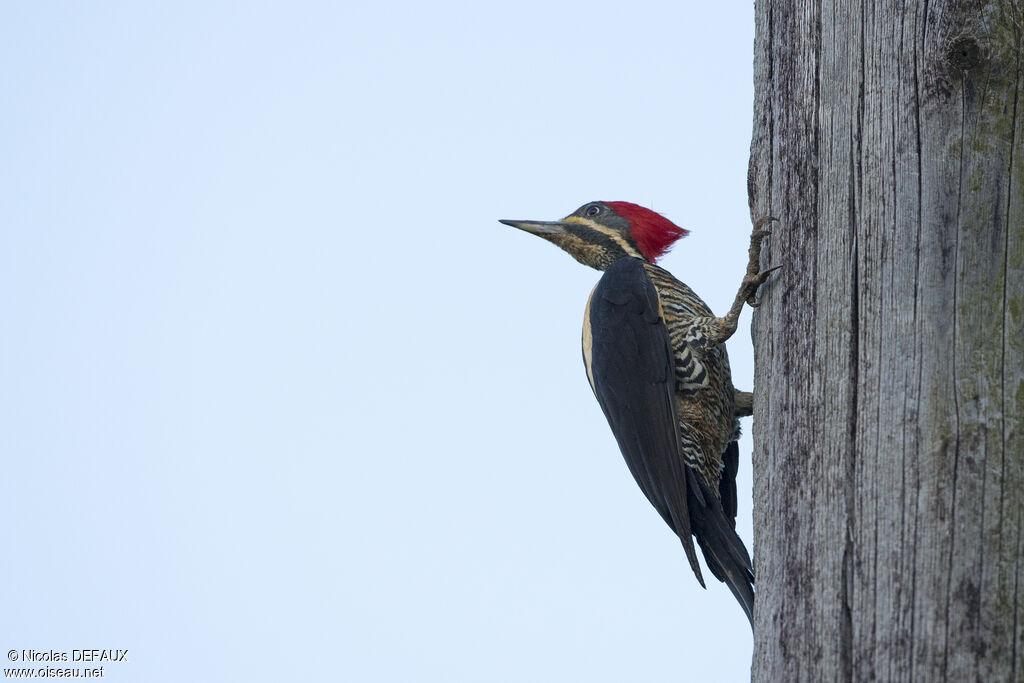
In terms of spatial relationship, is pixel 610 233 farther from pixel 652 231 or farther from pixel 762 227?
pixel 762 227

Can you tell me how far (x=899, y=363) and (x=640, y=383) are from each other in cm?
192

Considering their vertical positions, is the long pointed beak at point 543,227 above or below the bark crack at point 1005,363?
above

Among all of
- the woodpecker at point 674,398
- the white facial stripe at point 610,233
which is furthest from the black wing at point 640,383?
the white facial stripe at point 610,233

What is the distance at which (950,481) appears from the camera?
1893 mm

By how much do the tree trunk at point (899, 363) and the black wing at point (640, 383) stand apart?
133cm

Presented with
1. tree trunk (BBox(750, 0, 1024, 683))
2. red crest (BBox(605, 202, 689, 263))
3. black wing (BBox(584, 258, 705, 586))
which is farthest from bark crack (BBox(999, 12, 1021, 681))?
red crest (BBox(605, 202, 689, 263))

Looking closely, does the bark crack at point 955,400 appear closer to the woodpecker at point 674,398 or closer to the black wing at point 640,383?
the woodpecker at point 674,398

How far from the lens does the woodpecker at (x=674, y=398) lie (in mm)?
3609

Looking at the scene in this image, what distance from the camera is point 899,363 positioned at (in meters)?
2.00

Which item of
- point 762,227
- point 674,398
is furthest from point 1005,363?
point 674,398

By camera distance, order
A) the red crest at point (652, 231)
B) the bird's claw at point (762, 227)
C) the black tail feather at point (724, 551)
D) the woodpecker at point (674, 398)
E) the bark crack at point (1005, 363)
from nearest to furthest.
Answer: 1. the bark crack at point (1005, 363)
2. the bird's claw at point (762, 227)
3. the black tail feather at point (724, 551)
4. the woodpecker at point (674, 398)
5. the red crest at point (652, 231)

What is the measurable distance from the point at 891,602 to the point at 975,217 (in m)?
0.76

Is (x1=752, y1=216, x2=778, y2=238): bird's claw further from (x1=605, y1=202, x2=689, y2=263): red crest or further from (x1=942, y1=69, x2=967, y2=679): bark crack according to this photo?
(x1=605, y1=202, x2=689, y2=263): red crest

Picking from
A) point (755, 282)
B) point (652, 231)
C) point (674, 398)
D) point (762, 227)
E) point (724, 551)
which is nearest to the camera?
point (762, 227)
